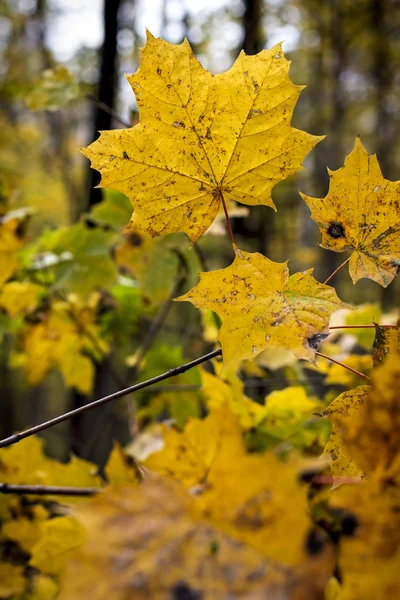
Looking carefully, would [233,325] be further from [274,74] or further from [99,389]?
[99,389]

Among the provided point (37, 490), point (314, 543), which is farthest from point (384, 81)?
point (314, 543)

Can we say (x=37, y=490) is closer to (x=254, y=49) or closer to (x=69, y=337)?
(x=69, y=337)

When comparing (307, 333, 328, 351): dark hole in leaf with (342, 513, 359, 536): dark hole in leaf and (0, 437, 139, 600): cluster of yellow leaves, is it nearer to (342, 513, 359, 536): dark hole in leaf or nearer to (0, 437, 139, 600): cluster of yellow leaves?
(342, 513, 359, 536): dark hole in leaf

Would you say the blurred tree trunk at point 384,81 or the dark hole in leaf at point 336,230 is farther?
the blurred tree trunk at point 384,81

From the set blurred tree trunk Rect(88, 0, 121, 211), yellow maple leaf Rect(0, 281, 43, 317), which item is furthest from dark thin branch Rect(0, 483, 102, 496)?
blurred tree trunk Rect(88, 0, 121, 211)

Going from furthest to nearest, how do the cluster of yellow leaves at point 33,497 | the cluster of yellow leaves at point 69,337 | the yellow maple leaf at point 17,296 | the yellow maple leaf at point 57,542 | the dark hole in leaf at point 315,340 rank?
the cluster of yellow leaves at point 69,337
the yellow maple leaf at point 17,296
the cluster of yellow leaves at point 33,497
the yellow maple leaf at point 57,542
the dark hole in leaf at point 315,340

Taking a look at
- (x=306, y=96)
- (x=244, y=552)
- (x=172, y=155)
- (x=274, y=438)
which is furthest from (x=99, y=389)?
(x=306, y=96)

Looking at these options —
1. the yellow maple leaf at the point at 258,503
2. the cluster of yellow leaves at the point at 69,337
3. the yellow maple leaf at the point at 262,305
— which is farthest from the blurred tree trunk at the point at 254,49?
the yellow maple leaf at the point at 258,503

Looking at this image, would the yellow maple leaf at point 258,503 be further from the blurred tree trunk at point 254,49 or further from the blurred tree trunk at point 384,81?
the blurred tree trunk at point 384,81
